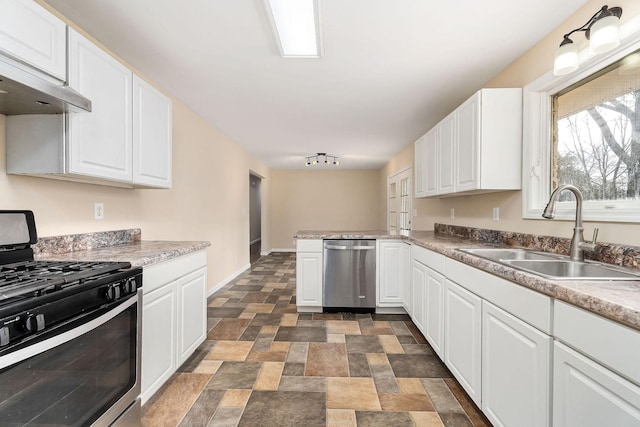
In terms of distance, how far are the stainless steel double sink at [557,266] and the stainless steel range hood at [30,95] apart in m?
2.15

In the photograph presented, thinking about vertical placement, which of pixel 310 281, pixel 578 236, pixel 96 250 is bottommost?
pixel 310 281

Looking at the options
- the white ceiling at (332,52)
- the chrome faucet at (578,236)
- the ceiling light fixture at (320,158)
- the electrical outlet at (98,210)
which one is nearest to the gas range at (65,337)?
the electrical outlet at (98,210)

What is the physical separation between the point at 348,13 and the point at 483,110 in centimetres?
118

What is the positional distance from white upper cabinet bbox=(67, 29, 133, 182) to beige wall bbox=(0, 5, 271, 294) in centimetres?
35

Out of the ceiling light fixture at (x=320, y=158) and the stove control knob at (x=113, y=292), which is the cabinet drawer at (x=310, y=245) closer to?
the stove control knob at (x=113, y=292)

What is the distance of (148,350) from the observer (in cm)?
164

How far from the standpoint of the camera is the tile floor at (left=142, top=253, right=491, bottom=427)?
5.37 feet

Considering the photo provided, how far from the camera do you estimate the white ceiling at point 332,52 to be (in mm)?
1695

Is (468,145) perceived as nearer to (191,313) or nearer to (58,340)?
(191,313)

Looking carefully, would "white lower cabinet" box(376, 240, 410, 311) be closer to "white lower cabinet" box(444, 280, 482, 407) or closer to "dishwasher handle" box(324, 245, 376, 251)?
"dishwasher handle" box(324, 245, 376, 251)

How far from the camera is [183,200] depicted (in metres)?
3.25

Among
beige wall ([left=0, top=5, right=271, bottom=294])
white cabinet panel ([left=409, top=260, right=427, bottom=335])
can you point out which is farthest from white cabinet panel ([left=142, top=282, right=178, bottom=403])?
white cabinet panel ([left=409, top=260, right=427, bottom=335])

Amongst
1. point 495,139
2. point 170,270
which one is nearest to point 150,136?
point 170,270

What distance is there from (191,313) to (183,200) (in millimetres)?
1520
